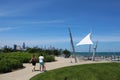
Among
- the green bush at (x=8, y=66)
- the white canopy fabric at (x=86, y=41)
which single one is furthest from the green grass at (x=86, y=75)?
the white canopy fabric at (x=86, y=41)

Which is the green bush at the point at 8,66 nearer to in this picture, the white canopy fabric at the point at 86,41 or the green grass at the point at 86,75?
the green grass at the point at 86,75

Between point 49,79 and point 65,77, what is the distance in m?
1.07

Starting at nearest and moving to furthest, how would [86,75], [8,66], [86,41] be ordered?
[86,75] → [8,66] → [86,41]

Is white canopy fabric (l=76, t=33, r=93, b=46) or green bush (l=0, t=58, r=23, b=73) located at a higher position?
white canopy fabric (l=76, t=33, r=93, b=46)

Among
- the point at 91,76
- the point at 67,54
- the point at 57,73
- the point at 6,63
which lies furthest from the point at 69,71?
the point at 67,54

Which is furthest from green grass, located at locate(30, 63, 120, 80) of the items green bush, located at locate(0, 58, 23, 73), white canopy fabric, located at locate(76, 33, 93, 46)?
white canopy fabric, located at locate(76, 33, 93, 46)

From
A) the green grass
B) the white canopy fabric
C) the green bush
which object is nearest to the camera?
the green grass

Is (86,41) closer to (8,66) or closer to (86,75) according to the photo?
(8,66)

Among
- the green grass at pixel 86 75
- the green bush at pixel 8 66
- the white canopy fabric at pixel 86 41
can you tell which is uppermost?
the white canopy fabric at pixel 86 41

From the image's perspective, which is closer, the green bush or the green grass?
the green grass

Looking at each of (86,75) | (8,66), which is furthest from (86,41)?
(86,75)

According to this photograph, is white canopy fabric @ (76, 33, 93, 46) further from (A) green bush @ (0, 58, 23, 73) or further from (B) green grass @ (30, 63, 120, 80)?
(B) green grass @ (30, 63, 120, 80)

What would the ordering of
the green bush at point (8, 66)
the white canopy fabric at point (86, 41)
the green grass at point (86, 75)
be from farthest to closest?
the white canopy fabric at point (86, 41), the green bush at point (8, 66), the green grass at point (86, 75)

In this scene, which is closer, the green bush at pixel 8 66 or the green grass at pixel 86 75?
the green grass at pixel 86 75
